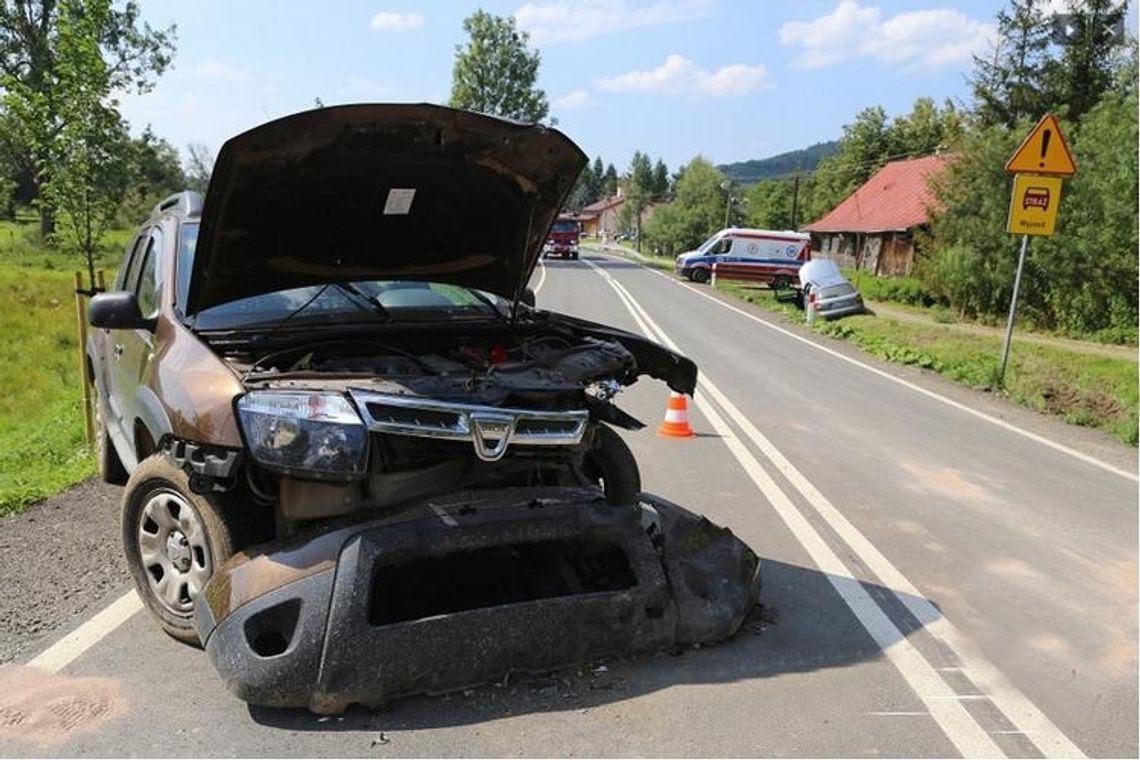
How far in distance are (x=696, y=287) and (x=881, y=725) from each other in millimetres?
32624

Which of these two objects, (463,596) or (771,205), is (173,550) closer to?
(463,596)

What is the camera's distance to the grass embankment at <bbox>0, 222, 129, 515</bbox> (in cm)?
688

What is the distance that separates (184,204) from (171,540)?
7.15 ft

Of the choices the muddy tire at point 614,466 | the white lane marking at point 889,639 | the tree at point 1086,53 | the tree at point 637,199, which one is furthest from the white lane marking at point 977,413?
the tree at point 637,199

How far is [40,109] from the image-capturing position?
10.4 meters

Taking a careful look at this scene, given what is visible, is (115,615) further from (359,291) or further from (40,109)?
(40,109)

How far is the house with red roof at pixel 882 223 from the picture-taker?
1544 inches

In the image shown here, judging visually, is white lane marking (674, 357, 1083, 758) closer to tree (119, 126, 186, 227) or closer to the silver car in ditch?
tree (119, 126, 186, 227)

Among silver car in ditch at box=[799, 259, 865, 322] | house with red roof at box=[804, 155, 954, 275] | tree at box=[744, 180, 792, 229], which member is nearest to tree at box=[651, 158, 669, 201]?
tree at box=[744, 180, 792, 229]

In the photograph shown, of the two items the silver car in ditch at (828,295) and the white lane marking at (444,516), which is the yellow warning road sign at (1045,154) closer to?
the white lane marking at (444,516)

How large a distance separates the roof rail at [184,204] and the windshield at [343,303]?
0.23m

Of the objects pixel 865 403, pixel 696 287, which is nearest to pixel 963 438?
pixel 865 403

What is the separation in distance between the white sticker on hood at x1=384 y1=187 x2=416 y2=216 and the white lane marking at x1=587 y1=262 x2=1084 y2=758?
10.5 ft

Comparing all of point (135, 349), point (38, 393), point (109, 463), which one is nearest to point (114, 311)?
point (135, 349)
